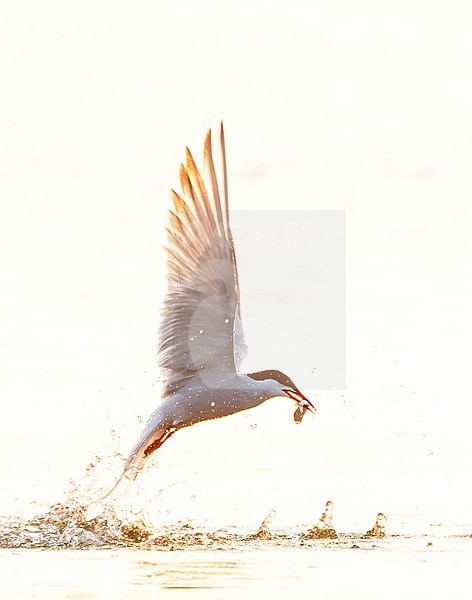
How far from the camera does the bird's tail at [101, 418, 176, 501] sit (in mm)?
11664

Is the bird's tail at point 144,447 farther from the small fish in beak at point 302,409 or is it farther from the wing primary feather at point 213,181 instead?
the wing primary feather at point 213,181

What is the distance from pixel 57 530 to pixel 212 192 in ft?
9.60

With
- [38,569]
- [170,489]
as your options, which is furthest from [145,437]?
[38,569]

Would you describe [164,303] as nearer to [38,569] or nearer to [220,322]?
[220,322]

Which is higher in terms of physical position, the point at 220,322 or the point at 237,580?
the point at 220,322

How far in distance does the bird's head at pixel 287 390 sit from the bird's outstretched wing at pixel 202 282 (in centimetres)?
30

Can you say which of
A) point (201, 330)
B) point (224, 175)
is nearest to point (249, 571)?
point (201, 330)

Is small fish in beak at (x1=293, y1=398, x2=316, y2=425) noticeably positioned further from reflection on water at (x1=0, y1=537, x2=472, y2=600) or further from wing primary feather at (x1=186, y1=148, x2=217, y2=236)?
wing primary feather at (x1=186, y1=148, x2=217, y2=236)

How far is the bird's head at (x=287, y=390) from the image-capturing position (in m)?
11.6

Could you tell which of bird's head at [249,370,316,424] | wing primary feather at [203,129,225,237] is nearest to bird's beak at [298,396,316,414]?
bird's head at [249,370,316,424]

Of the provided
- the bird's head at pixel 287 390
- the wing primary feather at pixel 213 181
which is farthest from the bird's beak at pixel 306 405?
the wing primary feather at pixel 213 181

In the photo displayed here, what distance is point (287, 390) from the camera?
37.9 ft

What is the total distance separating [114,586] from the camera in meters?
8.56

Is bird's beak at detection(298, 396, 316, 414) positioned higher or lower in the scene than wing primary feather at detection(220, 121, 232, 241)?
lower
